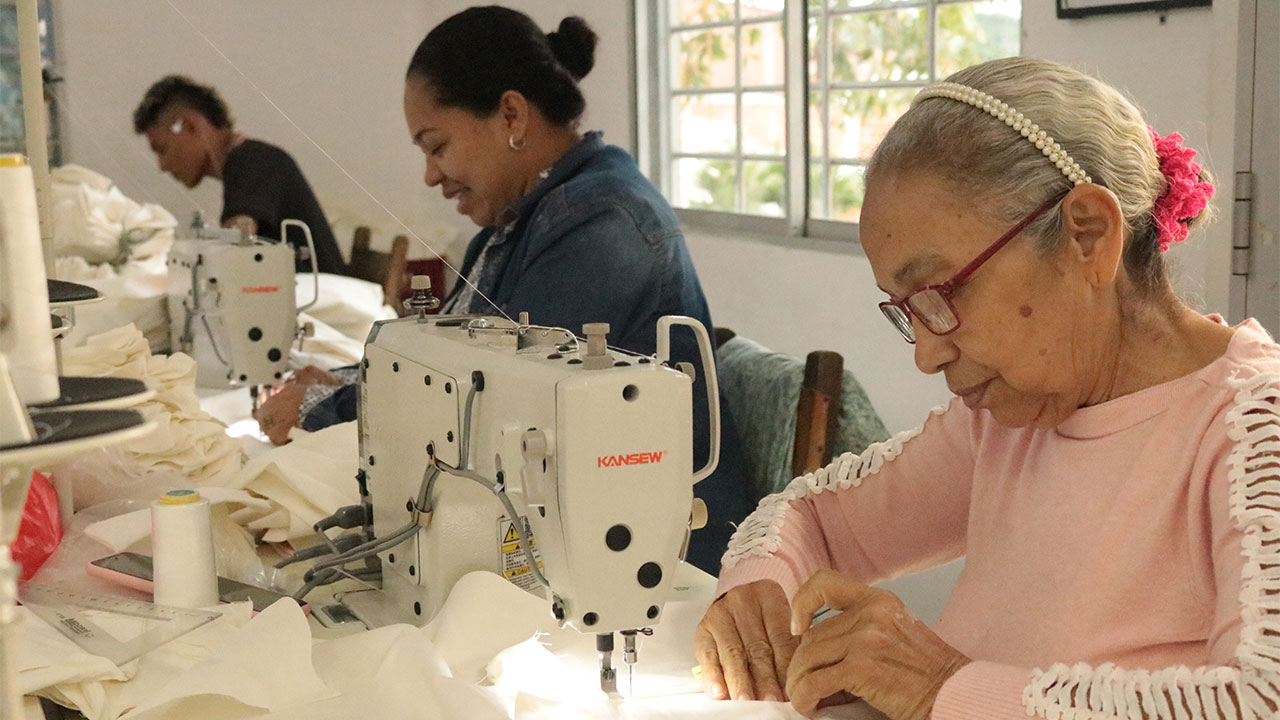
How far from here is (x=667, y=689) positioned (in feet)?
4.34

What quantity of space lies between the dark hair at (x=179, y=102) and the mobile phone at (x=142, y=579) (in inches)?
39.7

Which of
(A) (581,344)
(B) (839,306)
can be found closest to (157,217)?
(A) (581,344)

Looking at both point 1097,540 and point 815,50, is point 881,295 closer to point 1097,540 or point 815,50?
point 815,50

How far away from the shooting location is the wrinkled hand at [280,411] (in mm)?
2139

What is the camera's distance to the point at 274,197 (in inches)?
92.2

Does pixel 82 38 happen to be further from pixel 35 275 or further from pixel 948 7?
pixel 948 7

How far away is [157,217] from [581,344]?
1298mm

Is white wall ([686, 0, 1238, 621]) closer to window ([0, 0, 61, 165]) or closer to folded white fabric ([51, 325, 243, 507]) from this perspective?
folded white fabric ([51, 325, 243, 507])

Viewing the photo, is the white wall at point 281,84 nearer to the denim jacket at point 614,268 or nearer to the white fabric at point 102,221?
the white fabric at point 102,221

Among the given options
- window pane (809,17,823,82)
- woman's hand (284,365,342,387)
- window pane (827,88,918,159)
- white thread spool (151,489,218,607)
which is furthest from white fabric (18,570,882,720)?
window pane (809,17,823,82)

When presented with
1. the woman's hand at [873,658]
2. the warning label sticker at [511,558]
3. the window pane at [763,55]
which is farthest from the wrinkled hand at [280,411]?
the window pane at [763,55]

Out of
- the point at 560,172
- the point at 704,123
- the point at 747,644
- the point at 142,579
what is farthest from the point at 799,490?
the point at 704,123

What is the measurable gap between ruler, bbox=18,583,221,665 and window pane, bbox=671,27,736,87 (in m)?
2.95

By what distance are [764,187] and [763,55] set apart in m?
0.49
